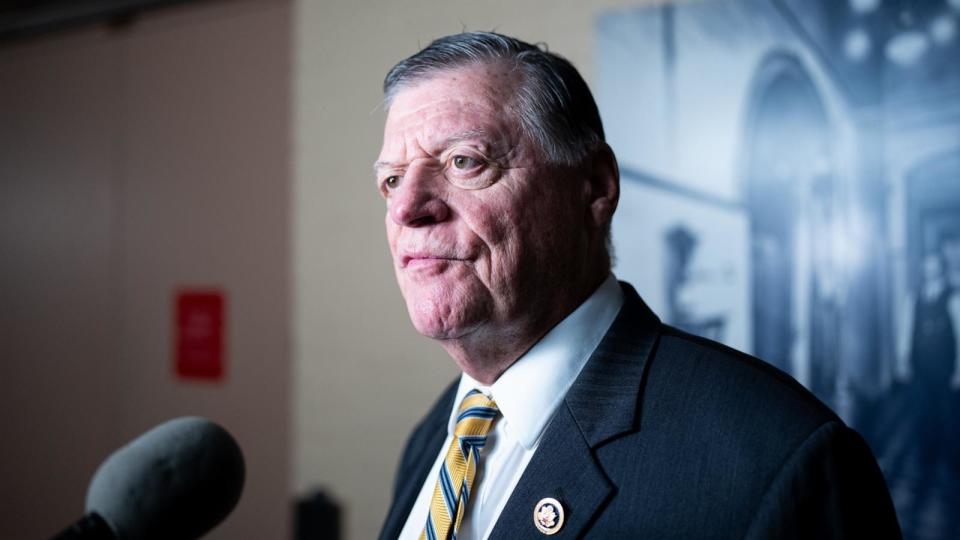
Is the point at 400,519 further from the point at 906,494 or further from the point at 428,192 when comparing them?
the point at 906,494

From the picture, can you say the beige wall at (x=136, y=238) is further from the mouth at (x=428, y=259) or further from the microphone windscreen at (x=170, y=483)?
the microphone windscreen at (x=170, y=483)

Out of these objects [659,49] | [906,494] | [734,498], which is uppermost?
[659,49]

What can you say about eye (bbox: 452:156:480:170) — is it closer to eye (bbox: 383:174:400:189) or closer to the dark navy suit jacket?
eye (bbox: 383:174:400:189)

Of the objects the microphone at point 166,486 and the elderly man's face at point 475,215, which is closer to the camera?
the microphone at point 166,486

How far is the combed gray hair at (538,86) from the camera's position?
3.40 feet

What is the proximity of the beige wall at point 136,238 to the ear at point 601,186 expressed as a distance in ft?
6.25

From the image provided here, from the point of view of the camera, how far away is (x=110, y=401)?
322 centimetres

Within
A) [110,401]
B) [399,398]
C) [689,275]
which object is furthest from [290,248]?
[689,275]

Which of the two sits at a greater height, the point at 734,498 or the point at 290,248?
the point at 290,248

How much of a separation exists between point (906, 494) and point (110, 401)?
294 centimetres

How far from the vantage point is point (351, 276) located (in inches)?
101

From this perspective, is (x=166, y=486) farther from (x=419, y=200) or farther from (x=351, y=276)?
(x=351, y=276)

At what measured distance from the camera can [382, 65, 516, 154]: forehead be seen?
102 cm

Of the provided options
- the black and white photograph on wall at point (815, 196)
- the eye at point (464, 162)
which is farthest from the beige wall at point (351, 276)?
the eye at point (464, 162)
